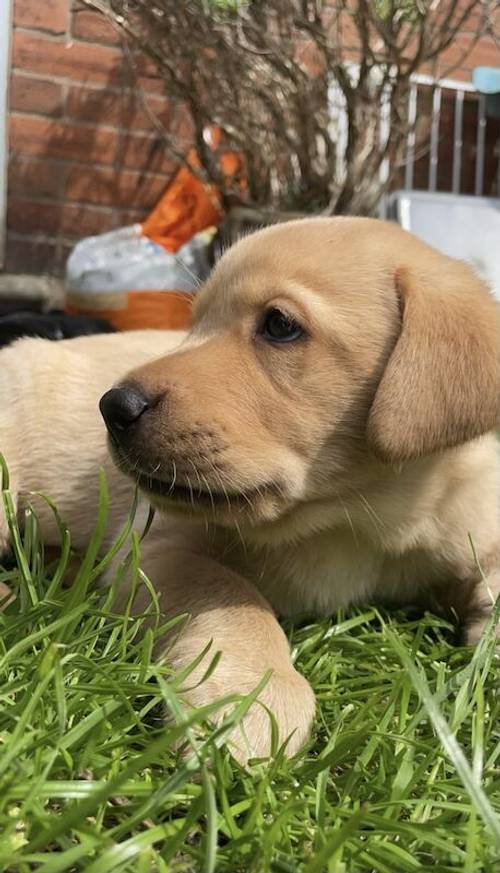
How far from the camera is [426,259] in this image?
184cm

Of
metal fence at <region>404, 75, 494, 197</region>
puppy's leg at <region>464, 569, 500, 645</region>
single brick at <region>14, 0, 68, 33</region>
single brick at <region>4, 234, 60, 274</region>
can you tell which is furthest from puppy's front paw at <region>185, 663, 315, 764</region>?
metal fence at <region>404, 75, 494, 197</region>

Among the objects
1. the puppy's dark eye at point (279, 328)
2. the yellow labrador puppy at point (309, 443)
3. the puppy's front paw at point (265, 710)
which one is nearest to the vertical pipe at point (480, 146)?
the yellow labrador puppy at point (309, 443)

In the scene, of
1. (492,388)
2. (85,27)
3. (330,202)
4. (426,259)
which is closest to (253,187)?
(330,202)

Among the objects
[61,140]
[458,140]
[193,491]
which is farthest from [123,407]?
[458,140]

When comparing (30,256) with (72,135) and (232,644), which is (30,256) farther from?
(232,644)

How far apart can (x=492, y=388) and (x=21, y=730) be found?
99cm

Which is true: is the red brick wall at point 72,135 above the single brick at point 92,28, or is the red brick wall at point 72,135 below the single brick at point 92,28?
below

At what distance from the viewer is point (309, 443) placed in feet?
5.58

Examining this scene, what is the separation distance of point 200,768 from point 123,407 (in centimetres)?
67

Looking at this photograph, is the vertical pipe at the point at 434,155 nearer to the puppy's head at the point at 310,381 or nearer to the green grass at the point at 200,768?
the puppy's head at the point at 310,381

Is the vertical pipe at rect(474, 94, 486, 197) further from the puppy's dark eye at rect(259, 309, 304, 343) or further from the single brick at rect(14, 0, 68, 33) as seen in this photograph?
the puppy's dark eye at rect(259, 309, 304, 343)

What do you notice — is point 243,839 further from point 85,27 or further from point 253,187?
point 85,27

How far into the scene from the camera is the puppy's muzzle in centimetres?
158

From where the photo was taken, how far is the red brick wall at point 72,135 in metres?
5.40
